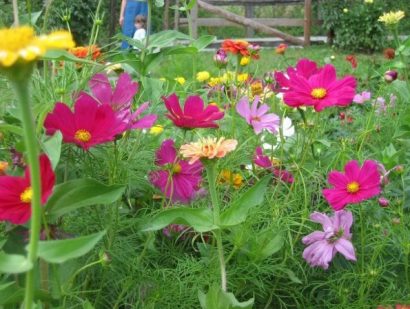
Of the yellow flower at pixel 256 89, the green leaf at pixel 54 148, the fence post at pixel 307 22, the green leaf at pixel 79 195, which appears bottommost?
the fence post at pixel 307 22

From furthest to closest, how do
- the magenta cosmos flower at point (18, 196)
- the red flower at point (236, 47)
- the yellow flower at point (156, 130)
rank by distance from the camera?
the red flower at point (236, 47)
the yellow flower at point (156, 130)
the magenta cosmos flower at point (18, 196)

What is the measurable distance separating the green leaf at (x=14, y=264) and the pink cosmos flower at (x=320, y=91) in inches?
15.6

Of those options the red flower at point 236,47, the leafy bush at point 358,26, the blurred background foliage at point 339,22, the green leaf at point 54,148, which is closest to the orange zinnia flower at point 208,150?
the green leaf at point 54,148

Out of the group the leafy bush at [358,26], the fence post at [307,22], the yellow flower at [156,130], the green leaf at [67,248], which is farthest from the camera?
the fence post at [307,22]

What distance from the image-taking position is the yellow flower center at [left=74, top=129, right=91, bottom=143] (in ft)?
2.35

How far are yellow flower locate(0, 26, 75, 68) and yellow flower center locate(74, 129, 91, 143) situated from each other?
0.30 meters

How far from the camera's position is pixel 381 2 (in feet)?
24.3

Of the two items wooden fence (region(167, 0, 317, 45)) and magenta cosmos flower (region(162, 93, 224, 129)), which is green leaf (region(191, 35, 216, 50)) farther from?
wooden fence (region(167, 0, 317, 45))

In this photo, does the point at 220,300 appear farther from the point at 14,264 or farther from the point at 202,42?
the point at 202,42

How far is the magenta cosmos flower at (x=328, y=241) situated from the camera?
0.85m

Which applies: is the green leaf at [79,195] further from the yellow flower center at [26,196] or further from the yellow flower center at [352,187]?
the yellow flower center at [352,187]

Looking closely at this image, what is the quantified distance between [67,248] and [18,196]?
0.13 m

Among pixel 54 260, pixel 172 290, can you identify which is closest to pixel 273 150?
pixel 172 290

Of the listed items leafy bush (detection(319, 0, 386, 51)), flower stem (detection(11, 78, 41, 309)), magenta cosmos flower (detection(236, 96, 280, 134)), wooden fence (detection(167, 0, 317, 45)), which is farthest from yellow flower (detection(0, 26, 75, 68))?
wooden fence (detection(167, 0, 317, 45))
